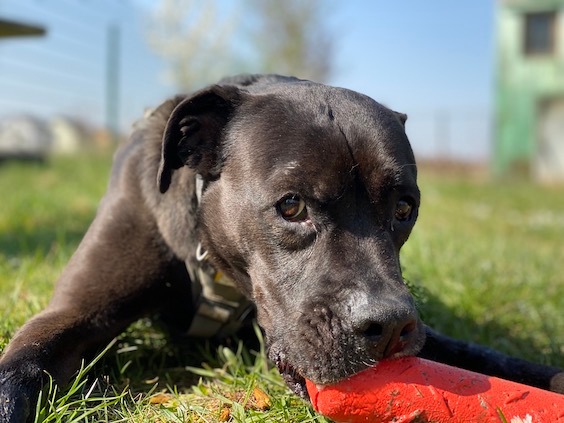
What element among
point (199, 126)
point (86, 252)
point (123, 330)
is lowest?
point (123, 330)

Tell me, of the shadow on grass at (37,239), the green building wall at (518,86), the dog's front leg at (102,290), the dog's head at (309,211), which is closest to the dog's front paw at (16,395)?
the dog's front leg at (102,290)

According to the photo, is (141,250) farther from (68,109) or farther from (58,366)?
(68,109)

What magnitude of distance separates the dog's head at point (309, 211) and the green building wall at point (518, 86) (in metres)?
17.7

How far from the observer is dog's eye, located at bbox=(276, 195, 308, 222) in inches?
94.7

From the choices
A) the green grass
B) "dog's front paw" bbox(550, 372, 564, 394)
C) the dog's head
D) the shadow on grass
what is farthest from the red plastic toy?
the shadow on grass

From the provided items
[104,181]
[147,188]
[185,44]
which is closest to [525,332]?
[147,188]

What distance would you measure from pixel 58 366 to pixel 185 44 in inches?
806

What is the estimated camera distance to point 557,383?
2.69m

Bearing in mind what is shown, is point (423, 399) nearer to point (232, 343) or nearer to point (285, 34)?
point (232, 343)

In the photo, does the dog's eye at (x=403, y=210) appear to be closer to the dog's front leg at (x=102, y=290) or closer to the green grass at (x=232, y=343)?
the green grass at (x=232, y=343)

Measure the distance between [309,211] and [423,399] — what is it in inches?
27.7

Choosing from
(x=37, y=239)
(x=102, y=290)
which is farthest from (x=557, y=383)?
(x=37, y=239)

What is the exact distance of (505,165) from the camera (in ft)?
64.5

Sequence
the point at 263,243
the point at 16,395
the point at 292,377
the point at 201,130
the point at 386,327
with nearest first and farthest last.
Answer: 1. the point at 386,327
2. the point at 16,395
3. the point at 292,377
4. the point at 263,243
5. the point at 201,130
